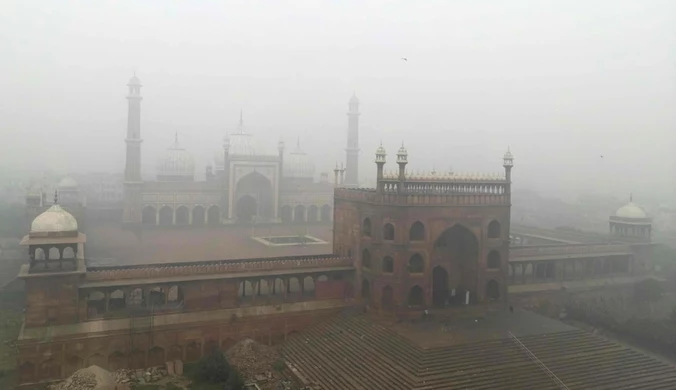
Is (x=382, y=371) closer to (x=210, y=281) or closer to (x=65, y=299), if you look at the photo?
(x=210, y=281)

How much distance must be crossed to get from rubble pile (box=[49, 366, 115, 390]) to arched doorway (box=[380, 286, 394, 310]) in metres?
8.56

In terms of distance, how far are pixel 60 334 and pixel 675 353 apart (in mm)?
18803

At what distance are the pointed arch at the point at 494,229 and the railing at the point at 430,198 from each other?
0.75m

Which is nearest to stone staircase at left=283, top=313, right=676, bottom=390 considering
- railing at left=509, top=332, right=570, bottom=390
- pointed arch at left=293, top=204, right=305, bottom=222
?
railing at left=509, top=332, right=570, bottom=390

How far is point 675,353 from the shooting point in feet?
59.4

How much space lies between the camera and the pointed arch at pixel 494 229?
65.9ft

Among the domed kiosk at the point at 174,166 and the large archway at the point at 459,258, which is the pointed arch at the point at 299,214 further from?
the large archway at the point at 459,258

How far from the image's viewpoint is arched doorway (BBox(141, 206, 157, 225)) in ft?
140

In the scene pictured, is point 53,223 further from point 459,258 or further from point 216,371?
point 459,258

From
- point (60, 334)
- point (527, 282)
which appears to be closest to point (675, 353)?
point (527, 282)

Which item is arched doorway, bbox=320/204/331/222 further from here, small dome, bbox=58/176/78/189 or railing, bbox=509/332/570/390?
railing, bbox=509/332/570/390

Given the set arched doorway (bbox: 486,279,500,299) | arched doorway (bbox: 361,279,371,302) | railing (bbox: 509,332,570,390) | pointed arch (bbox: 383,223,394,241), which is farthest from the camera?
arched doorway (bbox: 486,279,500,299)

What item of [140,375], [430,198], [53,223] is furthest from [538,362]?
[53,223]

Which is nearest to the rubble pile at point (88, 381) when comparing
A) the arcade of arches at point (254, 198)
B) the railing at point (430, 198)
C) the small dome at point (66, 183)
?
the railing at point (430, 198)
